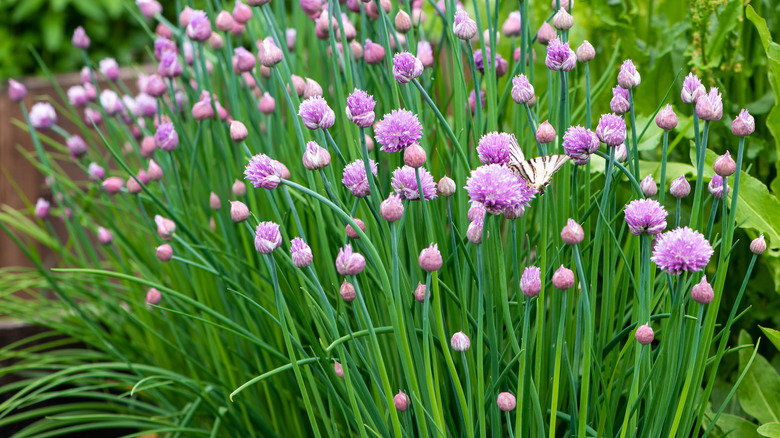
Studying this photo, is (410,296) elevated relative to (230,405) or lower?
elevated

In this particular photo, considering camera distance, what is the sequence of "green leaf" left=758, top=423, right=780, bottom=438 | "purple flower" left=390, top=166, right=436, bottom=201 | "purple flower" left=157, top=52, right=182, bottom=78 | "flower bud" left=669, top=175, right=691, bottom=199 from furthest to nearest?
"purple flower" left=157, top=52, right=182, bottom=78, "green leaf" left=758, top=423, right=780, bottom=438, "flower bud" left=669, top=175, right=691, bottom=199, "purple flower" left=390, top=166, right=436, bottom=201

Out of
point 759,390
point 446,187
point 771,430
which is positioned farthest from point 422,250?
point 759,390

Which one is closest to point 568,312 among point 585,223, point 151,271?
point 585,223

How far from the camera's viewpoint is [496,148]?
70 cm

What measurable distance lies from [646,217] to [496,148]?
0.16 metres

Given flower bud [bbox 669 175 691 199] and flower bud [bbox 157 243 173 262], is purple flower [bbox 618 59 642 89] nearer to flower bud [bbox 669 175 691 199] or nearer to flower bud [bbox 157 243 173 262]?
flower bud [bbox 669 175 691 199]

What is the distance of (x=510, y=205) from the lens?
628 millimetres

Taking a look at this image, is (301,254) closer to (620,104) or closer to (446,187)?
(446,187)

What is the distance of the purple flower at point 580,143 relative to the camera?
0.70 m

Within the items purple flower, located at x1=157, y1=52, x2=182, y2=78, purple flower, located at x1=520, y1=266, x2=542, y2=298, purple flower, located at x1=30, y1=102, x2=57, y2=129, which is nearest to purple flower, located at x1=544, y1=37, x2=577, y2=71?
purple flower, located at x1=520, y1=266, x2=542, y2=298

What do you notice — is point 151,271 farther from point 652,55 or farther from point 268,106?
point 652,55

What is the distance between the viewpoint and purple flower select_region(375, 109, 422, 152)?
2.25 ft

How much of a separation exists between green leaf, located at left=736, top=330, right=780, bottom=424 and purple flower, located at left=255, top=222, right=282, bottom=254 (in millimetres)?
811

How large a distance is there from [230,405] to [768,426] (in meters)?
0.79
